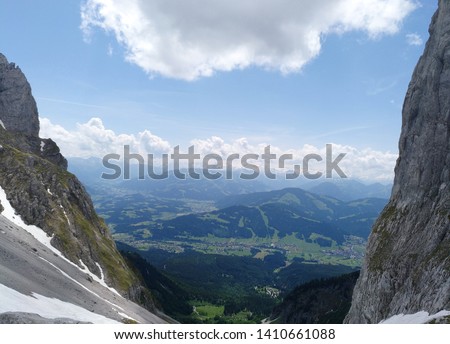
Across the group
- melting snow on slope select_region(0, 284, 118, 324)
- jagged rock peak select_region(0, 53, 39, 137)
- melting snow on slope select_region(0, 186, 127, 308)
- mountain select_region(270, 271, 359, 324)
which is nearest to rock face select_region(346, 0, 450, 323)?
melting snow on slope select_region(0, 284, 118, 324)

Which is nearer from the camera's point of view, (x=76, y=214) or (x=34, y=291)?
(x=34, y=291)

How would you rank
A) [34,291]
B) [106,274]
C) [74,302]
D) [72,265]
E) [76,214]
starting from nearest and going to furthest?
[34,291]
[74,302]
[72,265]
[106,274]
[76,214]

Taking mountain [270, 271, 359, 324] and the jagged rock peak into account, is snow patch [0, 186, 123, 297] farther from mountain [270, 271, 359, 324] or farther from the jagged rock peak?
mountain [270, 271, 359, 324]

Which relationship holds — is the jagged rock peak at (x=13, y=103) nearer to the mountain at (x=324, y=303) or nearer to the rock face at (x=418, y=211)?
the mountain at (x=324, y=303)

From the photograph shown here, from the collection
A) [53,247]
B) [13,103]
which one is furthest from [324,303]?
[13,103]

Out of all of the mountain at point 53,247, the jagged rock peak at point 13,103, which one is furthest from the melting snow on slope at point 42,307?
the jagged rock peak at point 13,103
